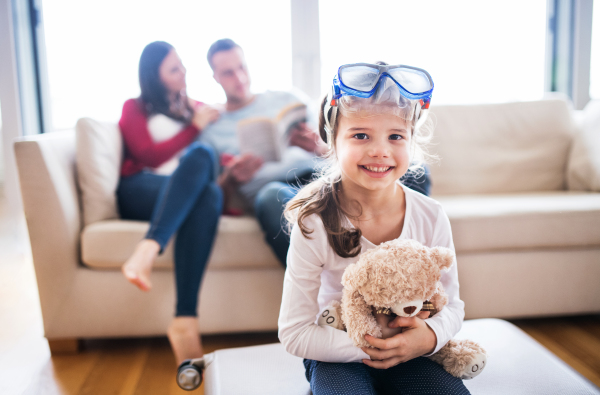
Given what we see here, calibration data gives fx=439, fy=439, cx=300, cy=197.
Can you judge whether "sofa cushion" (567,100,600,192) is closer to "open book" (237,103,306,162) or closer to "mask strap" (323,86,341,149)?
"open book" (237,103,306,162)

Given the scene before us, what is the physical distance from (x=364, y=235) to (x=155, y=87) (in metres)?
1.20

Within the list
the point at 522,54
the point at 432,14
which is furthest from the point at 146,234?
the point at 522,54

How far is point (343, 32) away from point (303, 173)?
1.51 m

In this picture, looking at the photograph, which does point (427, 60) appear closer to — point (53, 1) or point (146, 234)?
point (146, 234)

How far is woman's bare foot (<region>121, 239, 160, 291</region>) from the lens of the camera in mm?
1217

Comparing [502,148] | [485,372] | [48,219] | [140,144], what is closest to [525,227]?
[502,148]

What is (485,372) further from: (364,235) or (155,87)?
(155,87)

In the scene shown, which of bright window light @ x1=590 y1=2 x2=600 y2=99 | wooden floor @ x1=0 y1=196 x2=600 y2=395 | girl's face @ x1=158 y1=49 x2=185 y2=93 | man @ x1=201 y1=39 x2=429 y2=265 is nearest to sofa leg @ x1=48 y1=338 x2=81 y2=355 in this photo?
wooden floor @ x1=0 y1=196 x2=600 y2=395

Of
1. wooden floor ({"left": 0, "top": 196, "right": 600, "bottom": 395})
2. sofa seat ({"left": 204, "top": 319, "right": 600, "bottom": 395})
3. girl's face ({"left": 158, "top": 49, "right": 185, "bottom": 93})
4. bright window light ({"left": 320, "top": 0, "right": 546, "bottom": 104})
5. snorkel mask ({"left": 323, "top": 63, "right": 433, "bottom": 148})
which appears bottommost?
wooden floor ({"left": 0, "top": 196, "right": 600, "bottom": 395})

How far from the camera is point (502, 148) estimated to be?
186 cm

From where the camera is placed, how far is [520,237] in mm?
1412

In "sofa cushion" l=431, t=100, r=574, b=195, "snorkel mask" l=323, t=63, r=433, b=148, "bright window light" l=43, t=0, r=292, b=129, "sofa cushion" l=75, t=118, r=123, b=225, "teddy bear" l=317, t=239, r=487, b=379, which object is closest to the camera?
"teddy bear" l=317, t=239, r=487, b=379

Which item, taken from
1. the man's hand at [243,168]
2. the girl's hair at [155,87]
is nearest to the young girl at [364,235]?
the man's hand at [243,168]

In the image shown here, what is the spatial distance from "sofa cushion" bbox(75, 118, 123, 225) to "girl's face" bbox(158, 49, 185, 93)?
286 millimetres
